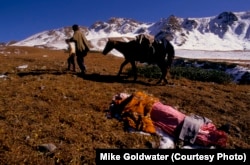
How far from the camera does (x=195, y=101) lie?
50.6 ft

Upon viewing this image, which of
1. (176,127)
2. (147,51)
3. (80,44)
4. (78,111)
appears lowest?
(176,127)

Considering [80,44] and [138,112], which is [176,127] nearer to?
[138,112]

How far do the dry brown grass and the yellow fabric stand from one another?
0.33 meters

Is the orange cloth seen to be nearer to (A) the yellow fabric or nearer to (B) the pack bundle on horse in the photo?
→ (A) the yellow fabric

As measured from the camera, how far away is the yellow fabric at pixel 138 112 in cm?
1153

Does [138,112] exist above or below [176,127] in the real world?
above

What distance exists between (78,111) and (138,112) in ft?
6.39

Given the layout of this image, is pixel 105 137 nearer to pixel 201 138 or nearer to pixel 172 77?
pixel 201 138

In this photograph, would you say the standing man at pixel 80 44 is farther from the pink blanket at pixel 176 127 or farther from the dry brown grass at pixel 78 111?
the pink blanket at pixel 176 127

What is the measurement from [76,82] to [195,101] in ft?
15.2

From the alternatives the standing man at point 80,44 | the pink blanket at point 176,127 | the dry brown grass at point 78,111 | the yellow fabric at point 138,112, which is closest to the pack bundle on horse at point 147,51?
the dry brown grass at point 78,111

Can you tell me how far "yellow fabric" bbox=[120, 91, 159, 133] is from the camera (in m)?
11.5

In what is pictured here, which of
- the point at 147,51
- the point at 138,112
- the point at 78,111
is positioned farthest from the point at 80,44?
the point at 138,112

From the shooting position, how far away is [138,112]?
38.8 ft
